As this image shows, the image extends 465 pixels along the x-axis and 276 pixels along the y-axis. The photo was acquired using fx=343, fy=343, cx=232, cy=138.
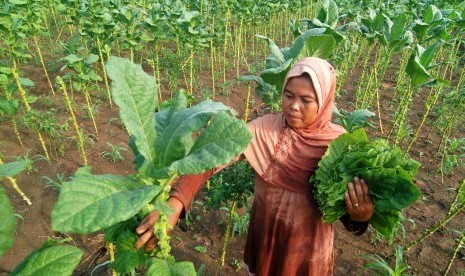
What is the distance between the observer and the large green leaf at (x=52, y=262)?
0.71 m

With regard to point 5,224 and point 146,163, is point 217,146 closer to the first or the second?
point 146,163

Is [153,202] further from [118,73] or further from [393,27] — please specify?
[393,27]

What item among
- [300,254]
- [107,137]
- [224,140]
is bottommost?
[107,137]

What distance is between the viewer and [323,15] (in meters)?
2.88

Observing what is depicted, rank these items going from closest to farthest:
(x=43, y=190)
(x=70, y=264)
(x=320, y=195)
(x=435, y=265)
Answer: (x=70, y=264)
(x=320, y=195)
(x=435, y=265)
(x=43, y=190)

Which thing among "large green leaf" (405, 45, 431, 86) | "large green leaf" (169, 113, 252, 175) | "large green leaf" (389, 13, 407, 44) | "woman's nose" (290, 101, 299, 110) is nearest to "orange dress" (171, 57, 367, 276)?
"woman's nose" (290, 101, 299, 110)

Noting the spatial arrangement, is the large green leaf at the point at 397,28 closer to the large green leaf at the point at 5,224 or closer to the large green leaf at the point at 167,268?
the large green leaf at the point at 167,268

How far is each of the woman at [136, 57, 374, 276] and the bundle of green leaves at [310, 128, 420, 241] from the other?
5 centimetres

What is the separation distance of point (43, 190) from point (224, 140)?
321 centimetres

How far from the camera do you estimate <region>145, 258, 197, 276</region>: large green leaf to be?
2.70 feet

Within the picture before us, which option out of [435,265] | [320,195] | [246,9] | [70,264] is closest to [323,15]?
[320,195]

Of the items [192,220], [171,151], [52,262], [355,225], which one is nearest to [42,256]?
[52,262]

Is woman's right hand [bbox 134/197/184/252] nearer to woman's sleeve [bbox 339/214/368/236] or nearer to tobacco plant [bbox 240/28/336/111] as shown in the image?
woman's sleeve [bbox 339/214/368/236]

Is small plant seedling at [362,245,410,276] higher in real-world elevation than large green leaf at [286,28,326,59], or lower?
lower
